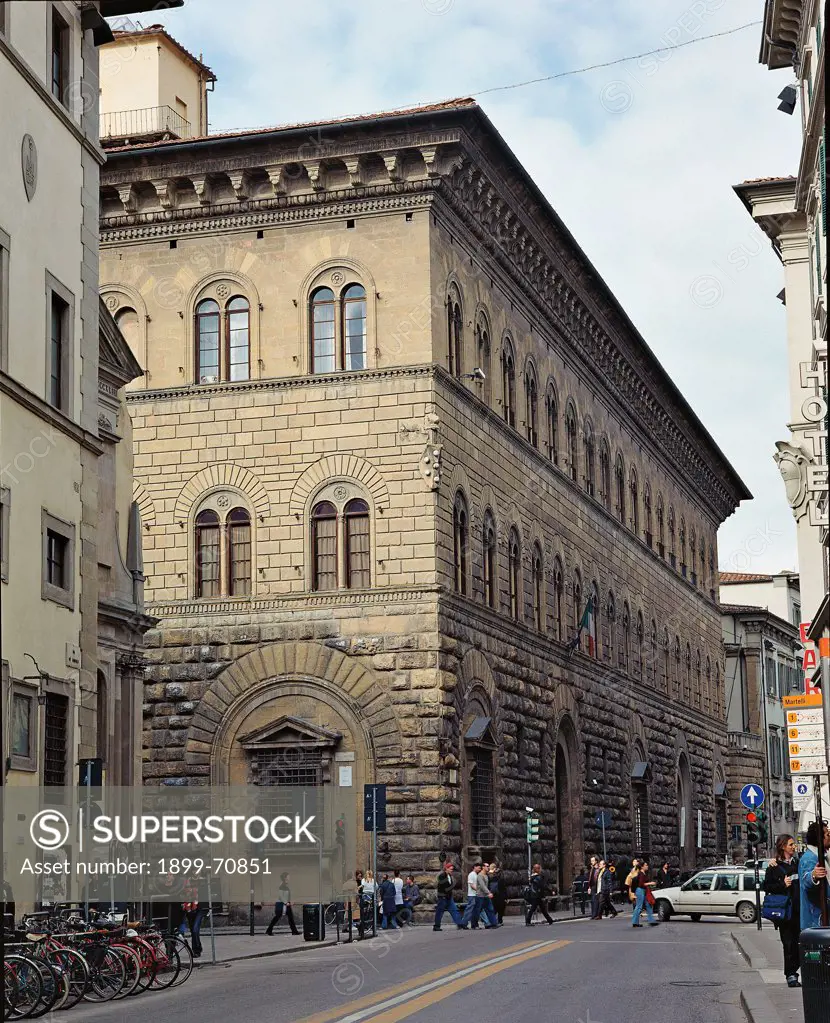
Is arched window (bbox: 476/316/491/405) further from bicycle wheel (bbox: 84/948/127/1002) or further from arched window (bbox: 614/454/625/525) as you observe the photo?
bicycle wheel (bbox: 84/948/127/1002)

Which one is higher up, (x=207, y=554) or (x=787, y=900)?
(x=207, y=554)

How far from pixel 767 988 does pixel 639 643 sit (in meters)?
42.5

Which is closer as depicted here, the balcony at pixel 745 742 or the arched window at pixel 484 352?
the arched window at pixel 484 352

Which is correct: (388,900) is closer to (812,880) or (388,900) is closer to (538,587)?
(538,587)

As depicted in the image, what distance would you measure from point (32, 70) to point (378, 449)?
16.7 meters

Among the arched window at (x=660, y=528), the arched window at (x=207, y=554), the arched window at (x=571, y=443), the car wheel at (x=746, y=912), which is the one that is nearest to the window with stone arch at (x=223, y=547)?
the arched window at (x=207, y=554)

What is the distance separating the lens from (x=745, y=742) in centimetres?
8506

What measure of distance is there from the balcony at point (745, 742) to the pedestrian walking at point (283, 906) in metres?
48.1

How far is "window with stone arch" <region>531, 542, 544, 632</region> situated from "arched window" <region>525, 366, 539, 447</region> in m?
3.06

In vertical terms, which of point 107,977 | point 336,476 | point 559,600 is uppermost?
point 336,476

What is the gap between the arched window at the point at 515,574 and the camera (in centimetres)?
4484

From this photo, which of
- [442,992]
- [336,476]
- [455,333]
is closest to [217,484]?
[336,476]

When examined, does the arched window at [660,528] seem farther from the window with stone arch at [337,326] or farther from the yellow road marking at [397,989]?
the yellow road marking at [397,989]

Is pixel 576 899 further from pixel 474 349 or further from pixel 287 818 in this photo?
pixel 474 349
